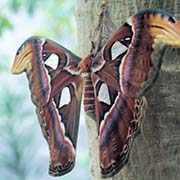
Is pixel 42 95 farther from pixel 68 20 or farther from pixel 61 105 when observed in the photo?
pixel 68 20

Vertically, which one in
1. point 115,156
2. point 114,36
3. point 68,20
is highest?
point 68,20

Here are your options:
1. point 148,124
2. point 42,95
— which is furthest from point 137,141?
point 42,95

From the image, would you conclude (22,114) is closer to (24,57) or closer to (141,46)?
(24,57)

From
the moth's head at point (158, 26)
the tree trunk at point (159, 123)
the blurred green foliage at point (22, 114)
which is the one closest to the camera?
the moth's head at point (158, 26)

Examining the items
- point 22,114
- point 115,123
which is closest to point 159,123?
point 115,123

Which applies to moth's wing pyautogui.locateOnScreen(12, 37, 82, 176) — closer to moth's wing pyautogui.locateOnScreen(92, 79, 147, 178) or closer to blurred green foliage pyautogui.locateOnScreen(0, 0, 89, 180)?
moth's wing pyautogui.locateOnScreen(92, 79, 147, 178)

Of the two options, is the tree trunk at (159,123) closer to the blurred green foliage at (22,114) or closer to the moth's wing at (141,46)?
the moth's wing at (141,46)

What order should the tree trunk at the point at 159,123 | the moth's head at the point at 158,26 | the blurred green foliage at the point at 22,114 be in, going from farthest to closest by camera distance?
1. the blurred green foliage at the point at 22,114
2. the tree trunk at the point at 159,123
3. the moth's head at the point at 158,26

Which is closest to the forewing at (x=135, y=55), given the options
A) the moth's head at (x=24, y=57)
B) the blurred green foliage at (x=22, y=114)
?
the moth's head at (x=24, y=57)
